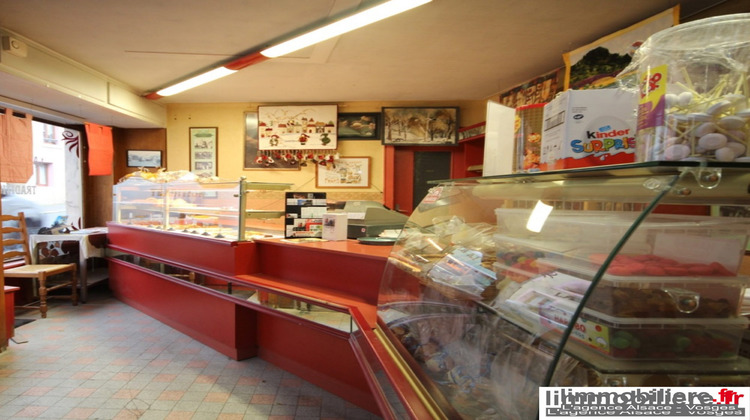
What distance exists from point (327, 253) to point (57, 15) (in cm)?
320

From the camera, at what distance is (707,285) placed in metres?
0.81

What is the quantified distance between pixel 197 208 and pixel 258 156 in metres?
2.38

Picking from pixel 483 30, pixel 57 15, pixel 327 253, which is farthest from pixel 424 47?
pixel 57 15

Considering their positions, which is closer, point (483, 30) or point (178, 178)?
point (483, 30)

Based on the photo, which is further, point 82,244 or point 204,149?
point 204,149

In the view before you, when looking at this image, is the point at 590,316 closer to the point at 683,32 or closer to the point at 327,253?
the point at 683,32

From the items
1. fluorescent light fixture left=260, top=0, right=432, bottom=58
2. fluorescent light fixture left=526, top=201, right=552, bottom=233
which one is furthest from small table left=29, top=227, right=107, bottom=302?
fluorescent light fixture left=526, top=201, right=552, bottom=233

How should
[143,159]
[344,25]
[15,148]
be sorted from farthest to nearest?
[143,159] < [15,148] < [344,25]

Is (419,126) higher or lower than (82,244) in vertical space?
higher

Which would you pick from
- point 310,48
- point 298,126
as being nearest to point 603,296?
point 310,48

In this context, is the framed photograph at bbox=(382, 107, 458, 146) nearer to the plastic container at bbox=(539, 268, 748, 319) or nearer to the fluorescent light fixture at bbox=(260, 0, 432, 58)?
the fluorescent light fixture at bbox=(260, 0, 432, 58)

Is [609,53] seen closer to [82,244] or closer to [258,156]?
[258,156]

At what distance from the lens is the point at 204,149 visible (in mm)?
5930

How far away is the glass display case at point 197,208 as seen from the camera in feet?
9.98
